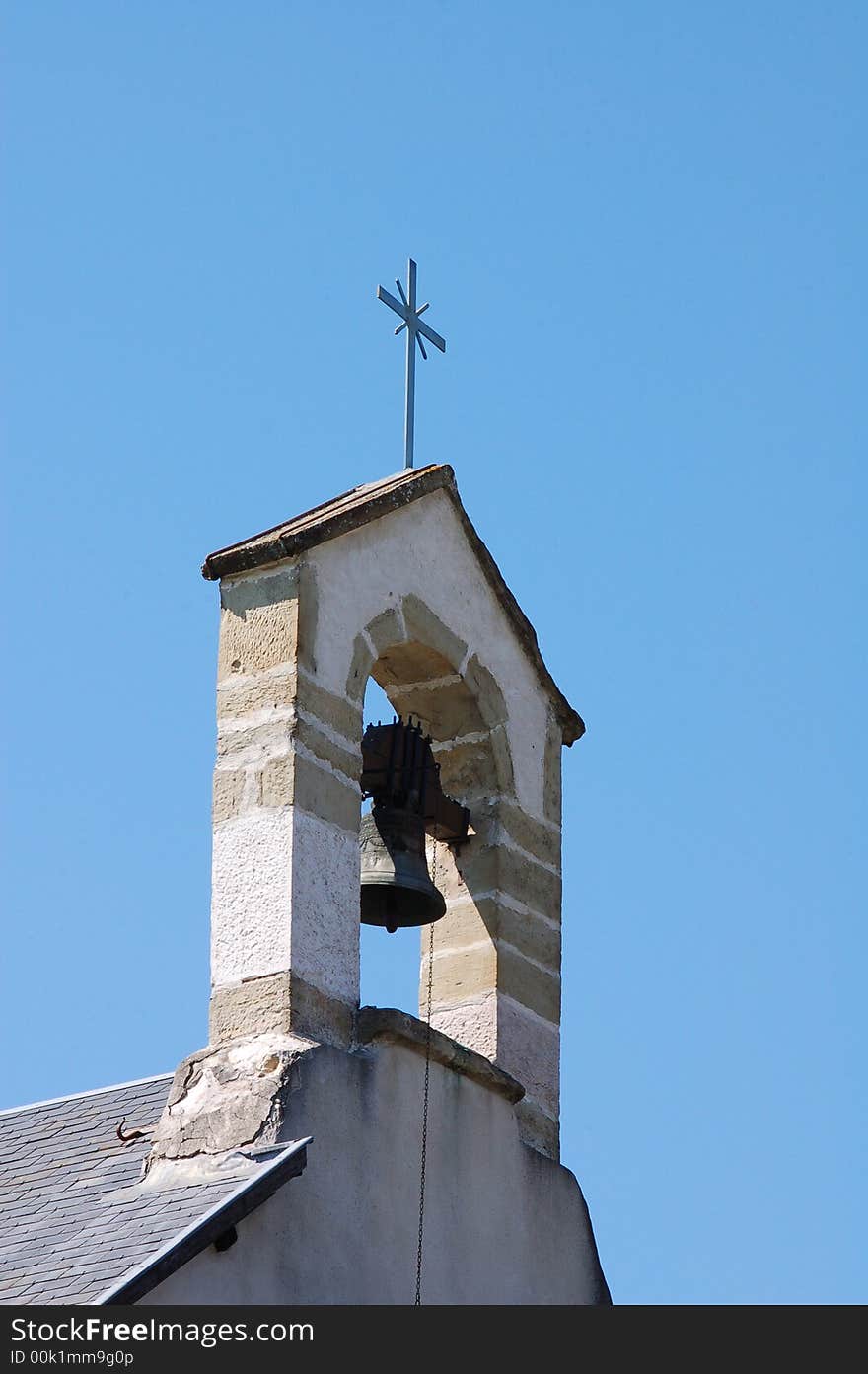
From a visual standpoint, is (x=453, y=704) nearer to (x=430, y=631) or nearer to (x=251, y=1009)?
(x=430, y=631)

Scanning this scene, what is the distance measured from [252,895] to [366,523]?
138 centimetres

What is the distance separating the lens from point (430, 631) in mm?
10336

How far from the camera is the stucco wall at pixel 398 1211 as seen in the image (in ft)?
28.8

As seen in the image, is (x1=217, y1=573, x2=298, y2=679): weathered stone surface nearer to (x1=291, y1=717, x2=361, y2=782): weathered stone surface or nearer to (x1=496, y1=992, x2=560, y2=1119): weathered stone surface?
(x1=291, y1=717, x2=361, y2=782): weathered stone surface

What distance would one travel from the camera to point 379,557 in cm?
1011

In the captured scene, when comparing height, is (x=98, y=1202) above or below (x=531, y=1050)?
below

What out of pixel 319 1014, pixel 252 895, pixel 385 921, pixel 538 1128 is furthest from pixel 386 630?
pixel 538 1128

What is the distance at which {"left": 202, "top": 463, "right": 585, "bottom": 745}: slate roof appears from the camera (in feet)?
31.8

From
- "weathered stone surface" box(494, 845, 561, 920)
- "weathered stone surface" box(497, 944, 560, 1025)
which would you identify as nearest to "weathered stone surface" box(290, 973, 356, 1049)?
"weathered stone surface" box(497, 944, 560, 1025)

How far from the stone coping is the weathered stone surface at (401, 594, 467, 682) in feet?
4.29

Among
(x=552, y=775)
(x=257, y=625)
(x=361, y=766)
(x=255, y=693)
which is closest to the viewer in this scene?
(x=255, y=693)

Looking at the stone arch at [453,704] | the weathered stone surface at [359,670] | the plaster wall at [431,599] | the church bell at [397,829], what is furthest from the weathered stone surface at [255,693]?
the stone arch at [453,704]
